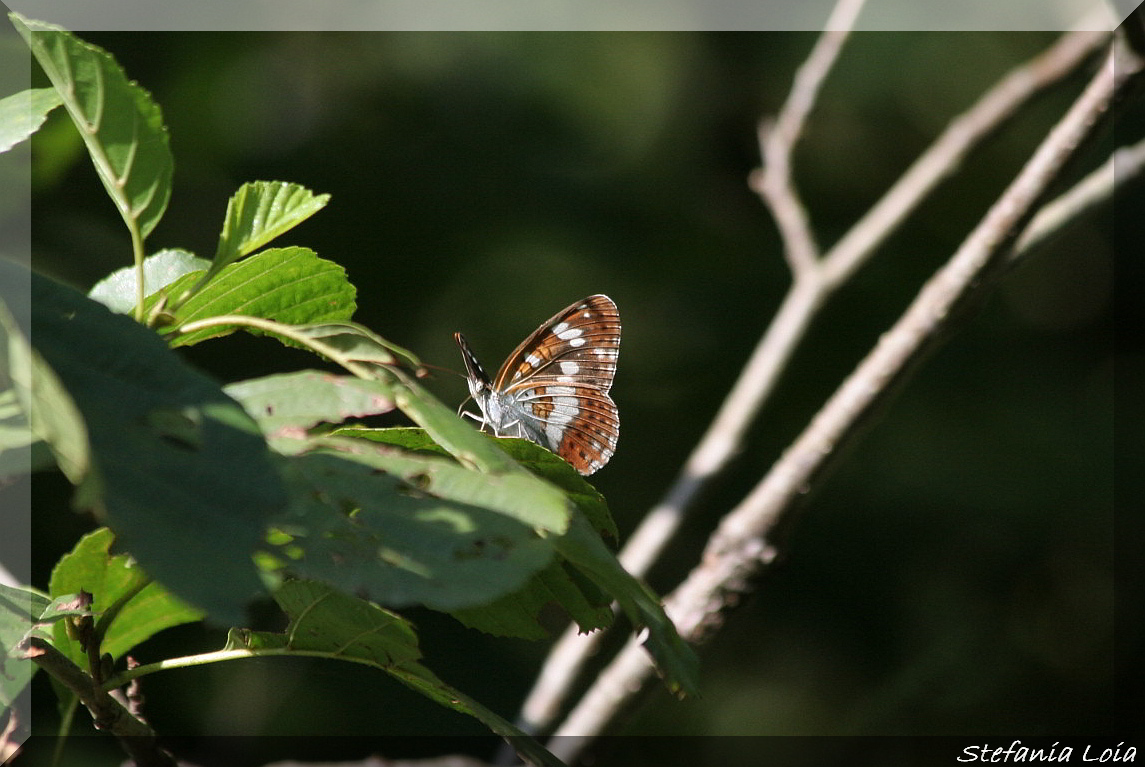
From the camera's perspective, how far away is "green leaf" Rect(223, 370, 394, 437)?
2.22 feet

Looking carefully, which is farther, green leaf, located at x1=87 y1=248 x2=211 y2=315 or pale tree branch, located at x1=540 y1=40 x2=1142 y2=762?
pale tree branch, located at x1=540 y1=40 x2=1142 y2=762

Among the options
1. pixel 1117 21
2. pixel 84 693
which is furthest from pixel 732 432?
pixel 84 693

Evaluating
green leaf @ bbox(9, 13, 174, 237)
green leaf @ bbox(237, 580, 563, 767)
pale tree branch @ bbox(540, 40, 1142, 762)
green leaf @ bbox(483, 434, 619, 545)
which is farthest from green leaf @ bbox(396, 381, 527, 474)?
pale tree branch @ bbox(540, 40, 1142, 762)

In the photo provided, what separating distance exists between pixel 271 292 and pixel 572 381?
727mm

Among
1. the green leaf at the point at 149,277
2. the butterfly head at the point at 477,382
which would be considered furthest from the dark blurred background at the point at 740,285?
the green leaf at the point at 149,277

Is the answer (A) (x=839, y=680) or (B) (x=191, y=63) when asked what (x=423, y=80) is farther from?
(A) (x=839, y=680)

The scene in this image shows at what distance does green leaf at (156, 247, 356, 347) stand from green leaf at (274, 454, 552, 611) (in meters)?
0.33

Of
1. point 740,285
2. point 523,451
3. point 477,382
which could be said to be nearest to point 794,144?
point 477,382

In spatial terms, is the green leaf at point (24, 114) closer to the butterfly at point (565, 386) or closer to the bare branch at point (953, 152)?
the butterfly at point (565, 386)

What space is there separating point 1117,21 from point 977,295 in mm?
383

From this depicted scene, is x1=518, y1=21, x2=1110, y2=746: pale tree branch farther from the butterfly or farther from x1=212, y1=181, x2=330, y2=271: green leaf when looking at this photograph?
x1=212, y1=181, x2=330, y2=271: green leaf

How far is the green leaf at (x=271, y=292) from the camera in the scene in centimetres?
92

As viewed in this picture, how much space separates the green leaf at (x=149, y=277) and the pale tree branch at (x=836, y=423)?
2.43ft

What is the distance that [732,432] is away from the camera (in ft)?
5.87
